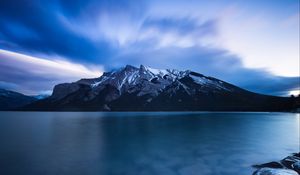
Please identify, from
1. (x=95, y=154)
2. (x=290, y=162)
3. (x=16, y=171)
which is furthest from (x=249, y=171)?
(x=16, y=171)

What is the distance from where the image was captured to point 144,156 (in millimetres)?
30531

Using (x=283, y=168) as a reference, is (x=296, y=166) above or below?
above

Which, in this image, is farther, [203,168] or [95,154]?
[95,154]

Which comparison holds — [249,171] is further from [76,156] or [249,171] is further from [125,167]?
[76,156]

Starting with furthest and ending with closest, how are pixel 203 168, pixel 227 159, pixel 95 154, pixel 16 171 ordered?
pixel 95 154 < pixel 227 159 < pixel 203 168 < pixel 16 171

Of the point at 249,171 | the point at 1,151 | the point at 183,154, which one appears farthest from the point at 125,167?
the point at 1,151

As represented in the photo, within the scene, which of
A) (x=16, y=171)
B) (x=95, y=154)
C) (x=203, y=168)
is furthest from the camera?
(x=95, y=154)

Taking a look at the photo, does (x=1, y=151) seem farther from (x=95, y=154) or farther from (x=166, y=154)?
(x=166, y=154)

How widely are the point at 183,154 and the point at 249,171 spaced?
1055cm

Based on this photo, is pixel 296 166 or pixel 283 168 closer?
pixel 283 168

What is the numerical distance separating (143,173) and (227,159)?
13.3 m

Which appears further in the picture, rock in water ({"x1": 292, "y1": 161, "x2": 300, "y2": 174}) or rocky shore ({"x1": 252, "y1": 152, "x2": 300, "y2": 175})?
rock in water ({"x1": 292, "y1": 161, "x2": 300, "y2": 174})

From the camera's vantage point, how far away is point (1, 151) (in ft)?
107

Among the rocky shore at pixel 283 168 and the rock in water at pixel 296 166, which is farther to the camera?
the rock in water at pixel 296 166
